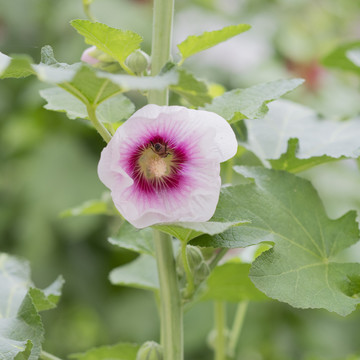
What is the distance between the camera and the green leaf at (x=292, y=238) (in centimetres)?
52

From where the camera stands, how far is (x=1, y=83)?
2.05m

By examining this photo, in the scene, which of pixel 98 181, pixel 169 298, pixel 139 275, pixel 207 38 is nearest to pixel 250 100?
pixel 207 38

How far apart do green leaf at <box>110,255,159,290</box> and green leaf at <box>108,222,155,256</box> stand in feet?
0.31

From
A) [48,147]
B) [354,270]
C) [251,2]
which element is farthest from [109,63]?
[251,2]

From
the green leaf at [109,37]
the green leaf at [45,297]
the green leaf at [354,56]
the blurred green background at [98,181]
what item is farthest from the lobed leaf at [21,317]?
the blurred green background at [98,181]

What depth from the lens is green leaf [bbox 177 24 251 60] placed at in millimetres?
530

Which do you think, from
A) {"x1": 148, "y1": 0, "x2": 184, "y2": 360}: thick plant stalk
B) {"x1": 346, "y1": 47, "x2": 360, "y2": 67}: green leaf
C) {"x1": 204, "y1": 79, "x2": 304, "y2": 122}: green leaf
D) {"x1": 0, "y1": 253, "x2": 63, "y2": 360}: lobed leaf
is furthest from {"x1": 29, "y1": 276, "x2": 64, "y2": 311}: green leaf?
{"x1": 346, "y1": 47, "x2": 360, "y2": 67}: green leaf

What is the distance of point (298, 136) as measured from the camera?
2.45 ft

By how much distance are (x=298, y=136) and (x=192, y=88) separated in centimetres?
33

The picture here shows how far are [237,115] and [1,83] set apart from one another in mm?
1658

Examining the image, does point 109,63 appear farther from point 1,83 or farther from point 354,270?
point 1,83

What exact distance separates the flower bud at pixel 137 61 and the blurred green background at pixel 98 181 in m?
1.10

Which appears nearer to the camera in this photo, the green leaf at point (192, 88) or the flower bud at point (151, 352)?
the green leaf at point (192, 88)

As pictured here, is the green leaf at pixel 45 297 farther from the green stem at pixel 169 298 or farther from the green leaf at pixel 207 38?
the green leaf at pixel 207 38
